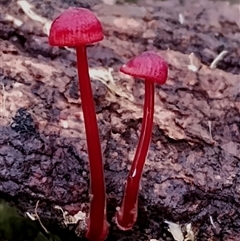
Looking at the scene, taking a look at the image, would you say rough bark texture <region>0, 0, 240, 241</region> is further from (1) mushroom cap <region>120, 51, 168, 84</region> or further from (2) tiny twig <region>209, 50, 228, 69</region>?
(1) mushroom cap <region>120, 51, 168, 84</region>

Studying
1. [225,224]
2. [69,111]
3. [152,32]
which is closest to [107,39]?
[152,32]

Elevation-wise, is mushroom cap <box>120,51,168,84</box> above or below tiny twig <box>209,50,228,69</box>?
above

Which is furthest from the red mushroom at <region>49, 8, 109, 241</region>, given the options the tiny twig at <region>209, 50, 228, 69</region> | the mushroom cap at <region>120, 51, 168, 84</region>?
the tiny twig at <region>209, 50, 228, 69</region>

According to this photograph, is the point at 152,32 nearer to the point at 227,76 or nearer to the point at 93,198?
the point at 227,76

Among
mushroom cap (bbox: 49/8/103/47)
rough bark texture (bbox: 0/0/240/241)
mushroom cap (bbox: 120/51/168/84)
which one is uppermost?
mushroom cap (bbox: 49/8/103/47)

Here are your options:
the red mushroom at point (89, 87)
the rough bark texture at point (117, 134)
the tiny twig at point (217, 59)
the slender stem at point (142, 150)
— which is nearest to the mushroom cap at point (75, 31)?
the red mushroom at point (89, 87)

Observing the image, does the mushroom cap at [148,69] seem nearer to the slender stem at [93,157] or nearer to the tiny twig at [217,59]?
the slender stem at [93,157]
